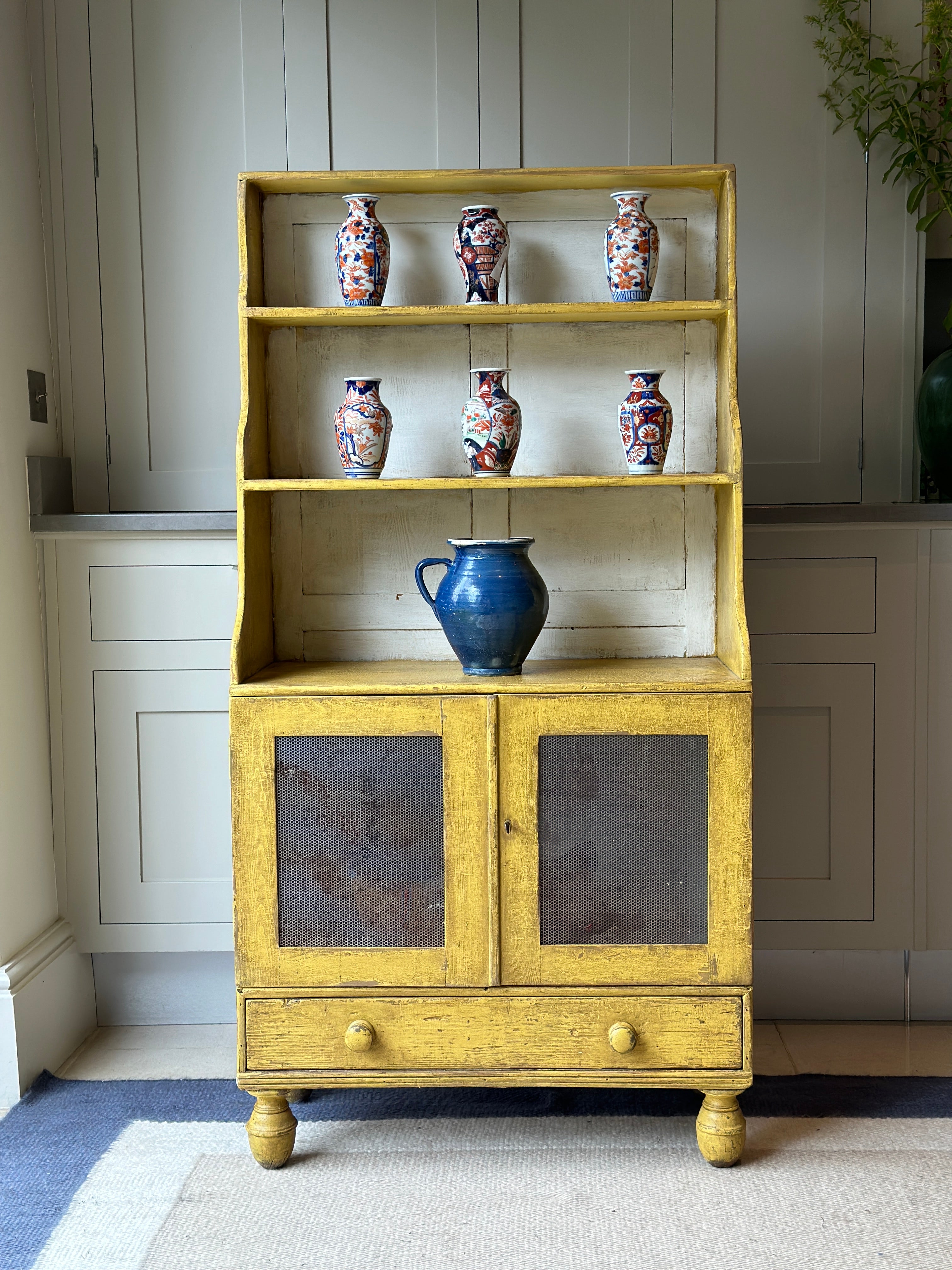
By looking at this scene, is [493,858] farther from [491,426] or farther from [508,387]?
[508,387]

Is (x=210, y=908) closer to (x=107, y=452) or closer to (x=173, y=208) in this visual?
(x=107, y=452)

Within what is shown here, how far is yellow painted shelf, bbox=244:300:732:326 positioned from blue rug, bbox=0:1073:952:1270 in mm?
1470

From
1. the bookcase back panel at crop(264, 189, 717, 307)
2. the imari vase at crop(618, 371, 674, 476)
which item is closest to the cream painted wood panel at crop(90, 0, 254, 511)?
the bookcase back panel at crop(264, 189, 717, 307)

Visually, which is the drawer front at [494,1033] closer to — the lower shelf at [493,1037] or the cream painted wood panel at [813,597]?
the lower shelf at [493,1037]

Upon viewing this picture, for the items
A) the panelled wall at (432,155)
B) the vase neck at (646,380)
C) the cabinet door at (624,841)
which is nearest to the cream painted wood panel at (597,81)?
the panelled wall at (432,155)

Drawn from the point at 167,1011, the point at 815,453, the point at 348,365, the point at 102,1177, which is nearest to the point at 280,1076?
the point at 102,1177

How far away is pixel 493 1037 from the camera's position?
5.98 ft

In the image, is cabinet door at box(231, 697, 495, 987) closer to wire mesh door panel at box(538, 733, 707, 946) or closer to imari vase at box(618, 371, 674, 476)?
wire mesh door panel at box(538, 733, 707, 946)

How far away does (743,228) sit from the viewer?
244cm

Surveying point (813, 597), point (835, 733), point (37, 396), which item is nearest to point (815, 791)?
point (835, 733)

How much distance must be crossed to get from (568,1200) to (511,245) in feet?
5.64

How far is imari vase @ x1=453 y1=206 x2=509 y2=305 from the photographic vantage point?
75.6 inches

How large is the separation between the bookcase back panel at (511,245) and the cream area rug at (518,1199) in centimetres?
157

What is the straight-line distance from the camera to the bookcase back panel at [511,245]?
206cm
